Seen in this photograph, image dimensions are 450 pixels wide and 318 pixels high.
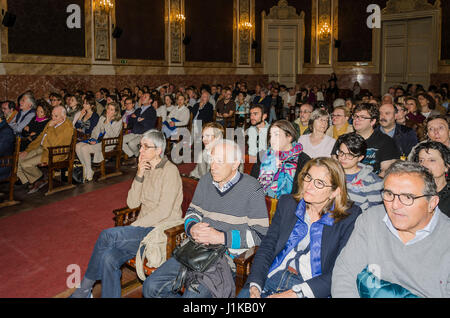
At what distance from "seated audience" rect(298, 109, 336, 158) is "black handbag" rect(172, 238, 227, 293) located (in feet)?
7.53

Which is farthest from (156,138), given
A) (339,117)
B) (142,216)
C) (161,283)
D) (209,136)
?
(339,117)

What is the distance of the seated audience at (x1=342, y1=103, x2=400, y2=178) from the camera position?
160 inches

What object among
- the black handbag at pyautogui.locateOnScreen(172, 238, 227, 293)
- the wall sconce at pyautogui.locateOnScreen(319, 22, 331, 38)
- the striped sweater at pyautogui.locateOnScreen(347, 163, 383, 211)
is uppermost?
the wall sconce at pyautogui.locateOnScreen(319, 22, 331, 38)

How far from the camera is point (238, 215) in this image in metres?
2.92

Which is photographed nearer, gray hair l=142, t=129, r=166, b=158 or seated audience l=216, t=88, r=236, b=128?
gray hair l=142, t=129, r=166, b=158

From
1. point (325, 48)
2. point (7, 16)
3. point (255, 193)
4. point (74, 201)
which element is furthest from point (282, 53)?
point (255, 193)

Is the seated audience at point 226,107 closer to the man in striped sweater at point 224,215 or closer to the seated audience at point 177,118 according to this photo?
the seated audience at point 177,118

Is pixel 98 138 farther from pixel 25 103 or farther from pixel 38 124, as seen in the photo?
pixel 25 103

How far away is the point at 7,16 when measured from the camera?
946 centimetres

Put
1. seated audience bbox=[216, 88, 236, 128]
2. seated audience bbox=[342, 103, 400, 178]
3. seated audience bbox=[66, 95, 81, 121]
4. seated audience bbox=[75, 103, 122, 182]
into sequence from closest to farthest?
seated audience bbox=[342, 103, 400, 178]
seated audience bbox=[75, 103, 122, 182]
seated audience bbox=[66, 95, 81, 121]
seated audience bbox=[216, 88, 236, 128]

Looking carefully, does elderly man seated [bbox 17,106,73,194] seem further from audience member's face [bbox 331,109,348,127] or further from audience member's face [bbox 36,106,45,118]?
audience member's face [bbox 331,109,348,127]

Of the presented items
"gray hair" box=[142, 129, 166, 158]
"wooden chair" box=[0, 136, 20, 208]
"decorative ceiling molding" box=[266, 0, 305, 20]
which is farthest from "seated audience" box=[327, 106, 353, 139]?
"decorative ceiling molding" box=[266, 0, 305, 20]
